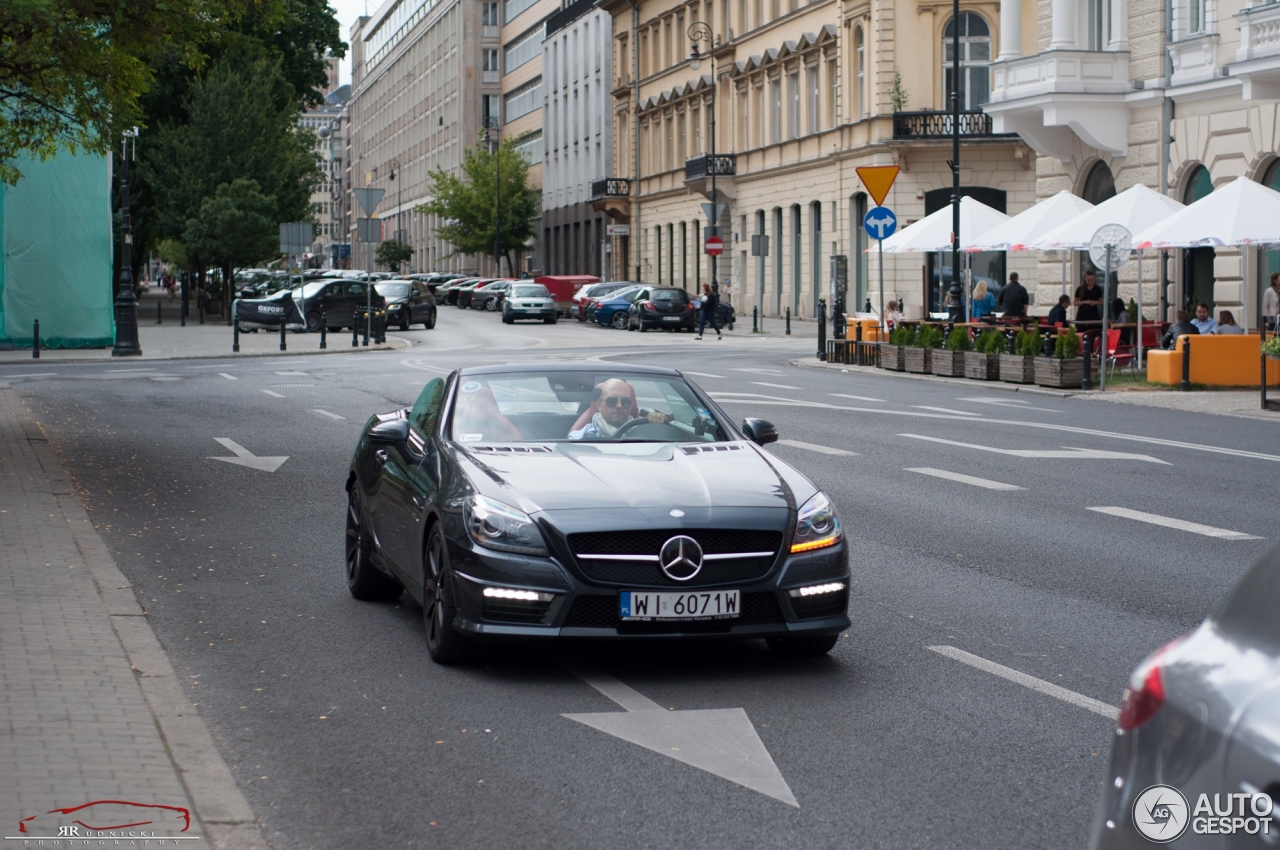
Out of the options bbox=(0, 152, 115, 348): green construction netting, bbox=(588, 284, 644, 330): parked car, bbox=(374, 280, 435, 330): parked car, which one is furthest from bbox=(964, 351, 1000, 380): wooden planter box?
bbox=(588, 284, 644, 330): parked car

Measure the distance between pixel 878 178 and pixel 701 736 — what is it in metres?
26.4

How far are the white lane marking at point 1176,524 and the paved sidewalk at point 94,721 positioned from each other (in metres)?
6.54

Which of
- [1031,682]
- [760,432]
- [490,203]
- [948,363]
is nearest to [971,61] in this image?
[948,363]

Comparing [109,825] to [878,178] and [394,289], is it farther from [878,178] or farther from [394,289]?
[394,289]

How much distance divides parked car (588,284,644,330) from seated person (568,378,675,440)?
49860 mm

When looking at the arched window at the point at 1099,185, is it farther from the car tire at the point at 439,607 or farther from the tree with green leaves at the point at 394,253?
the tree with green leaves at the point at 394,253

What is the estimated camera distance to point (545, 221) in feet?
345

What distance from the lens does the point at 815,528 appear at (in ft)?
23.7

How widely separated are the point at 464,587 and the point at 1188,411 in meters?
17.0

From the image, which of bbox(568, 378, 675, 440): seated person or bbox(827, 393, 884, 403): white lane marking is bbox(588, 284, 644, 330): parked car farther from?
bbox(568, 378, 675, 440): seated person

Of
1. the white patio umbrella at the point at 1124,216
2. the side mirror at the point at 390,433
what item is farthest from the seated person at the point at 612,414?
the white patio umbrella at the point at 1124,216

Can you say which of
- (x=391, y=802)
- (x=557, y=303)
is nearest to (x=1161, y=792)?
(x=391, y=802)

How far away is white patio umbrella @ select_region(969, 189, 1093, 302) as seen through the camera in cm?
3069

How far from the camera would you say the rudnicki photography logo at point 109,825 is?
4691 mm
